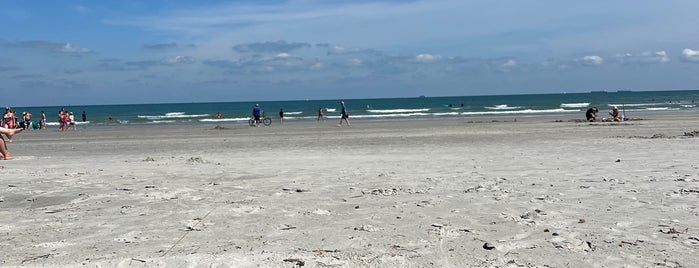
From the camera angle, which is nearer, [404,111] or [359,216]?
[359,216]

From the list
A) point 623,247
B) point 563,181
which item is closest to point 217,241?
point 623,247

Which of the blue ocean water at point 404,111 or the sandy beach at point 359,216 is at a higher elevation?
the sandy beach at point 359,216

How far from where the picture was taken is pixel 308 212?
254 inches

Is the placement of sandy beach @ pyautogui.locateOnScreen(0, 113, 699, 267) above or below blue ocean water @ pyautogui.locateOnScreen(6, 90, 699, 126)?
above

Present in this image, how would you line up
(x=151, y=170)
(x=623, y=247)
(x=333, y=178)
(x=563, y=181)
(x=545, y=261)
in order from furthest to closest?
(x=151, y=170)
(x=333, y=178)
(x=563, y=181)
(x=623, y=247)
(x=545, y=261)

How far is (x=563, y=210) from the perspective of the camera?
6.27m

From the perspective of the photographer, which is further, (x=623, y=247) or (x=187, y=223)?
(x=187, y=223)

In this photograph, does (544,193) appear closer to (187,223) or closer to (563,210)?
(563,210)

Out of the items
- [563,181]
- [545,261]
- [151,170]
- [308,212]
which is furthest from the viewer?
[151,170]

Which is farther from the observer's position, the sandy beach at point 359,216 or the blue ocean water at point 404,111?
the blue ocean water at point 404,111

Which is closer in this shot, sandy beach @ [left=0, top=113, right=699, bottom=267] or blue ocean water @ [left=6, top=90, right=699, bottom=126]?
sandy beach @ [left=0, top=113, right=699, bottom=267]

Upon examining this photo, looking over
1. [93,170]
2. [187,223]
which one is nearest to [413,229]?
[187,223]

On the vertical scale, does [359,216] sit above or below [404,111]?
above

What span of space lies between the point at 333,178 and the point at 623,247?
16.8 feet
